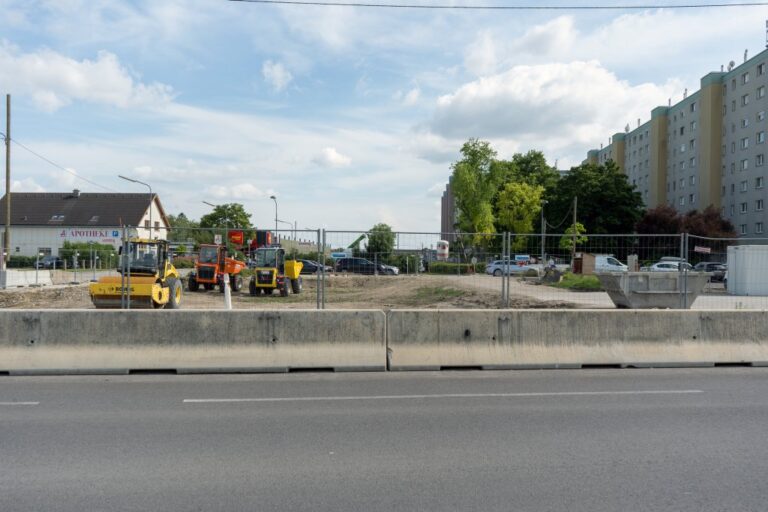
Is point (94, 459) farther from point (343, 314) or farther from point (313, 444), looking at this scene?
point (343, 314)

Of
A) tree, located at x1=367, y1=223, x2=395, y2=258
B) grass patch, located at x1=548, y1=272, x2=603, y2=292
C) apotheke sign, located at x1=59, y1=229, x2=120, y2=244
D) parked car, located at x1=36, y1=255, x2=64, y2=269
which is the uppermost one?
apotheke sign, located at x1=59, y1=229, x2=120, y2=244

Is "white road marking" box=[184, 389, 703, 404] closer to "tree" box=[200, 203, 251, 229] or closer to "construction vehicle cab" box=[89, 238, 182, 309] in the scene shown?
"construction vehicle cab" box=[89, 238, 182, 309]

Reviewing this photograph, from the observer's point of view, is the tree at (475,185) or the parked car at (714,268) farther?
the tree at (475,185)

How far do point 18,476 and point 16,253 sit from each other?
38.8 metres

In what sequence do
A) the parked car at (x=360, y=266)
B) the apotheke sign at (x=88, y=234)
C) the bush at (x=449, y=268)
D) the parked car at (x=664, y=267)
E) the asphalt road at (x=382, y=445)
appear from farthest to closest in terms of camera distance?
the apotheke sign at (x=88, y=234)
the parked car at (x=664, y=267)
the bush at (x=449, y=268)
the parked car at (x=360, y=266)
the asphalt road at (x=382, y=445)

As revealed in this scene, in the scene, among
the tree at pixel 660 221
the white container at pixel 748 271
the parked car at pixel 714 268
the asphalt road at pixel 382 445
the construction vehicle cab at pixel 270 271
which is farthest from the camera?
the tree at pixel 660 221

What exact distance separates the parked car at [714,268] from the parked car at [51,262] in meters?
31.8

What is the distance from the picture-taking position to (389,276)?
53.4 feet

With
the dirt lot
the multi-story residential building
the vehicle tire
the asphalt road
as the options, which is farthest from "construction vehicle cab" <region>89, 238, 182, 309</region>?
the multi-story residential building

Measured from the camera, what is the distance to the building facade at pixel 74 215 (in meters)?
67.4

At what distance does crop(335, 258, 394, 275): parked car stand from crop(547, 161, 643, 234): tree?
57625mm

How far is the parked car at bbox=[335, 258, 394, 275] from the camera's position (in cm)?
1488

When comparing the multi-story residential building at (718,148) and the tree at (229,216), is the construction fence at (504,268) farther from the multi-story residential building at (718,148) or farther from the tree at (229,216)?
the tree at (229,216)

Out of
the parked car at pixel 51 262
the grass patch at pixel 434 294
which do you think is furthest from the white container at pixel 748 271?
the parked car at pixel 51 262
